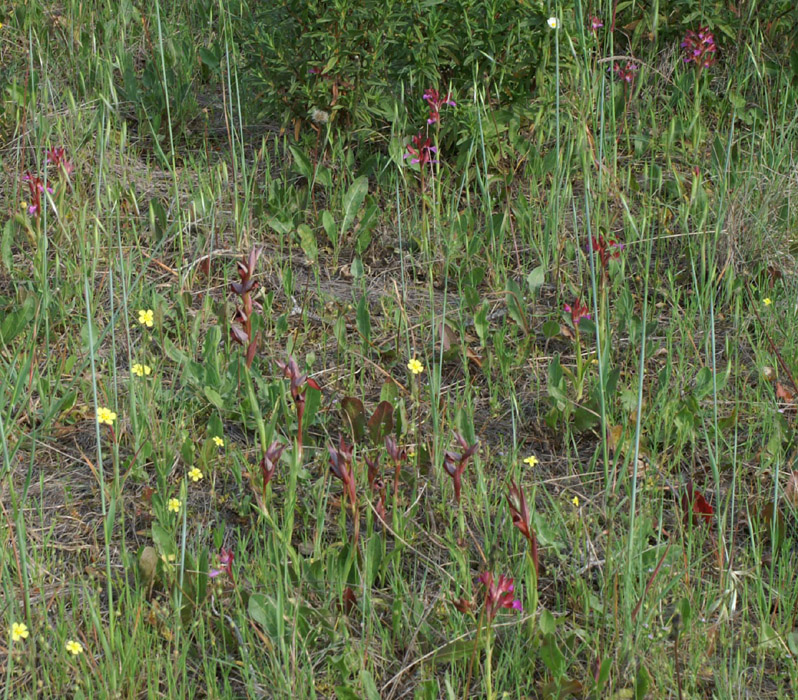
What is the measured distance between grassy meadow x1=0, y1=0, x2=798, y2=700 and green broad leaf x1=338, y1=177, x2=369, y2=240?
13mm

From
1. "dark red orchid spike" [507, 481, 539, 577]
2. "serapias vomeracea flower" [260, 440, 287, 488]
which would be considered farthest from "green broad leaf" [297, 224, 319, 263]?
"dark red orchid spike" [507, 481, 539, 577]

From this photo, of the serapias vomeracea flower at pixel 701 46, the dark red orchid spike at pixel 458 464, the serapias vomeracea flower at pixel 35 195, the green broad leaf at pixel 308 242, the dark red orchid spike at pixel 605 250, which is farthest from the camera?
the serapias vomeracea flower at pixel 701 46

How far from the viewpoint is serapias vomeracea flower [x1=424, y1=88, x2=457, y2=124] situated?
315 centimetres

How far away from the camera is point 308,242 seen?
10.3 ft

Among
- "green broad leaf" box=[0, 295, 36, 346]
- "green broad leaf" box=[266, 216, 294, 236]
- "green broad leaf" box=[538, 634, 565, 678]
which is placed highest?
"green broad leaf" box=[266, 216, 294, 236]

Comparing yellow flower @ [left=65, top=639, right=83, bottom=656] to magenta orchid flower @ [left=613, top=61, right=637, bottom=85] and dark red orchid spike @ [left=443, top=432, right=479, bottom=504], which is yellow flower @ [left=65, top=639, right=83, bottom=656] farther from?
magenta orchid flower @ [left=613, top=61, right=637, bottom=85]

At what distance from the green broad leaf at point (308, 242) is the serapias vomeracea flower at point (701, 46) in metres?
1.72

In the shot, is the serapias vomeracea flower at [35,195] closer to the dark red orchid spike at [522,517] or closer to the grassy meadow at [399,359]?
the grassy meadow at [399,359]

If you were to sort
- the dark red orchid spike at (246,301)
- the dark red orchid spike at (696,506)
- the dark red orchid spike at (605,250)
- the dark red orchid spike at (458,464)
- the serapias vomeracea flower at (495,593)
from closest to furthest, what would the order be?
the serapias vomeracea flower at (495,593) < the dark red orchid spike at (458,464) < the dark red orchid spike at (696,506) < the dark red orchid spike at (246,301) < the dark red orchid spike at (605,250)

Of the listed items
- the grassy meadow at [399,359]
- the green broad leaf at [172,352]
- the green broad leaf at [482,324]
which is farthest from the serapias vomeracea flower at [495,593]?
the green broad leaf at [172,352]

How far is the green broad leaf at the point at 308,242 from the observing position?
3107 millimetres

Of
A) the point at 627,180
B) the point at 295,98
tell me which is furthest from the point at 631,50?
the point at 295,98

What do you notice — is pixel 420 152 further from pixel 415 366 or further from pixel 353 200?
pixel 415 366

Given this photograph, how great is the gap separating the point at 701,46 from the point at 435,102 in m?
1.21
